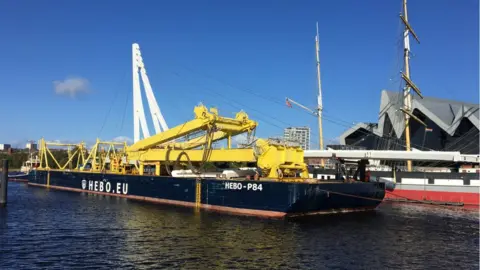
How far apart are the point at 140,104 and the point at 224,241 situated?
36453 mm

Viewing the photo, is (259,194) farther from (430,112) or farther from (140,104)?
(430,112)

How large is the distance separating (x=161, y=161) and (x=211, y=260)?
27970 mm

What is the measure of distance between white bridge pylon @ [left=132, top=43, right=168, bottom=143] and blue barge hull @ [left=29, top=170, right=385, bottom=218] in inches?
336

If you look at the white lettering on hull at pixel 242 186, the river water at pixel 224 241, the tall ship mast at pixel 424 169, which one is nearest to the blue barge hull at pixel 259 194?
the white lettering on hull at pixel 242 186

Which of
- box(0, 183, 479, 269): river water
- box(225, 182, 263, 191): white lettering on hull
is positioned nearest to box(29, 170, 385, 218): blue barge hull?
box(225, 182, 263, 191): white lettering on hull

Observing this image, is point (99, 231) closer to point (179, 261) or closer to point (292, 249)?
point (179, 261)

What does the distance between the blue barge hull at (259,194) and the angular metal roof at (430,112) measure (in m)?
39.2

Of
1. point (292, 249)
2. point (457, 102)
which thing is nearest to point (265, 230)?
point (292, 249)

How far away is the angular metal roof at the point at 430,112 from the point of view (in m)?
73.9

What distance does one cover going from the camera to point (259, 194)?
33.3 metres

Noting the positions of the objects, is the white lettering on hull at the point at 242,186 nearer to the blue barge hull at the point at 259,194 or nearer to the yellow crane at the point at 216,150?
the blue barge hull at the point at 259,194

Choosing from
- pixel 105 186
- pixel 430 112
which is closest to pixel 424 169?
pixel 430 112

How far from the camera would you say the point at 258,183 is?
109ft

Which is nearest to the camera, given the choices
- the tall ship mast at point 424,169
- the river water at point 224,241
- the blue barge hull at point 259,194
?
the river water at point 224,241
